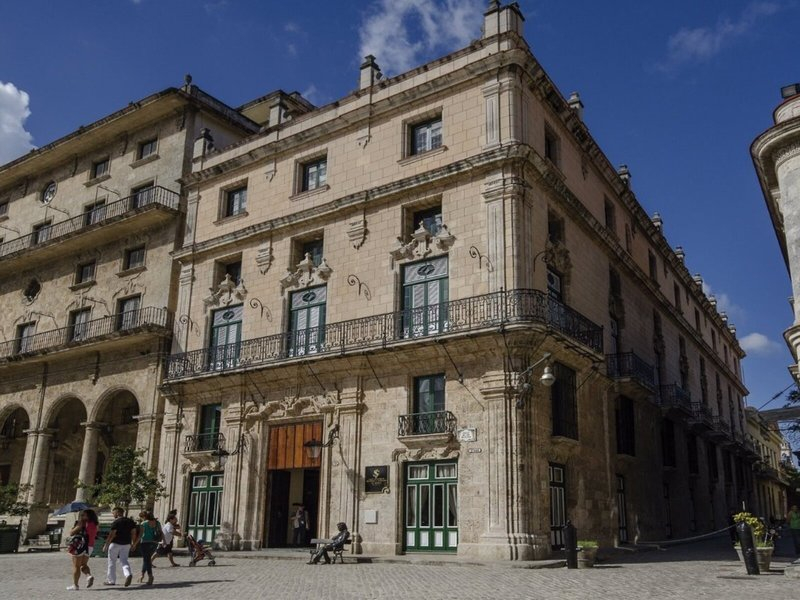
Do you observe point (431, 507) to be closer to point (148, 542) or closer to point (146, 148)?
point (148, 542)

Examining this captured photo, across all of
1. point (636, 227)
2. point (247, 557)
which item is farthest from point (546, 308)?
point (636, 227)

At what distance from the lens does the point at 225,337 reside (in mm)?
26031

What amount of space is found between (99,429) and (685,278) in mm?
29059

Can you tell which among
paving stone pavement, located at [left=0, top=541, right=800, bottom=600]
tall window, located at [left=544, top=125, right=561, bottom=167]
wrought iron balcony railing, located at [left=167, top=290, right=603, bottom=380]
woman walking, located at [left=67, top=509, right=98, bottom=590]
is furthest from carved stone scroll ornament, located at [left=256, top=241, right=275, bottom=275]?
woman walking, located at [left=67, top=509, right=98, bottom=590]

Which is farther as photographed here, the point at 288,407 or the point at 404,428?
the point at 288,407

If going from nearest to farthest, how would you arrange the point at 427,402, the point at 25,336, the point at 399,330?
the point at 427,402 < the point at 399,330 < the point at 25,336

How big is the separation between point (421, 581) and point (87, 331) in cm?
2081

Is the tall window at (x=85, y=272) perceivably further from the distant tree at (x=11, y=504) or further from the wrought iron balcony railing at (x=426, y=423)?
the wrought iron balcony railing at (x=426, y=423)

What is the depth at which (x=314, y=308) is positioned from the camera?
24.0 m

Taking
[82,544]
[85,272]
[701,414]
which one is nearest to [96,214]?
[85,272]

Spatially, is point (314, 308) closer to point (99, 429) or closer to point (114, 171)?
point (99, 429)

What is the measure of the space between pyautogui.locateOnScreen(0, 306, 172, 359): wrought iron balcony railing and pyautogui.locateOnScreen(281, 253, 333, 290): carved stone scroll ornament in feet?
18.4

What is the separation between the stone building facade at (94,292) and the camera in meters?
28.1

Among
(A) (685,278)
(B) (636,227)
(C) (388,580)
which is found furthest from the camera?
(A) (685,278)
